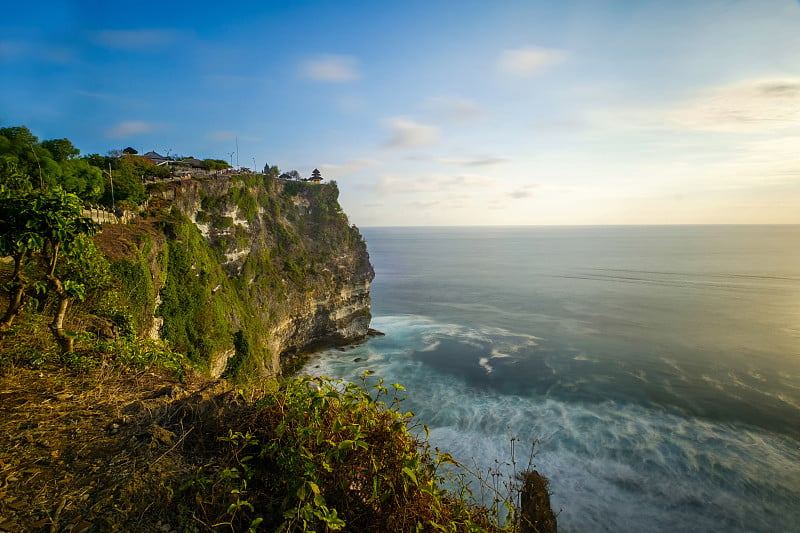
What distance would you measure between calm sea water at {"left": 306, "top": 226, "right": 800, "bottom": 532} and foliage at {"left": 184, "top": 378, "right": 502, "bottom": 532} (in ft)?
66.6

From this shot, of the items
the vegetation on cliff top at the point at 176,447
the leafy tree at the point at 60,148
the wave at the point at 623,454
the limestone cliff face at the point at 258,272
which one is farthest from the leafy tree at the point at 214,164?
the vegetation on cliff top at the point at 176,447

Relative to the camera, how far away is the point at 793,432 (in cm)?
2717

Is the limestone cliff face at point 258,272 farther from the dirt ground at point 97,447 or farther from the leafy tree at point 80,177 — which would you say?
the dirt ground at point 97,447

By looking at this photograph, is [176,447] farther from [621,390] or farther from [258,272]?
[621,390]

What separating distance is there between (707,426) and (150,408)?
36958mm

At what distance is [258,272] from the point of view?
132 ft

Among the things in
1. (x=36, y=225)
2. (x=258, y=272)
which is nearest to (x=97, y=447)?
(x=36, y=225)

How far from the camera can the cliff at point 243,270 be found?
846 inches

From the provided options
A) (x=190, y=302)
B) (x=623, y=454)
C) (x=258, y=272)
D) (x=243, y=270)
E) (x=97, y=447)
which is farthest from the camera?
(x=258, y=272)

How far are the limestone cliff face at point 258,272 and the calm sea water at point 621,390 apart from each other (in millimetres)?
6052

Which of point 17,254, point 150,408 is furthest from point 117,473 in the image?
point 17,254

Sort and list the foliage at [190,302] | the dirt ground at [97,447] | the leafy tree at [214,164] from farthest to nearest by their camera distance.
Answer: the leafy tree at [214,164] < the foliage at [190,302] < the dirt ground at [97,447]

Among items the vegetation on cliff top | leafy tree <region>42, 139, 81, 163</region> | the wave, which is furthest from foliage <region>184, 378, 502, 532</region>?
leafy tree <region>42, 139, 81, 163</region>

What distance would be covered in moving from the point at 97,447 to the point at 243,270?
36.5m
